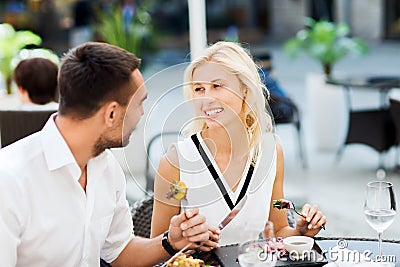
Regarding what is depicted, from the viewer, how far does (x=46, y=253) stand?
7.20ft

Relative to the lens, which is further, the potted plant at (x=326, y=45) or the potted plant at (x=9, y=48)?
the potted plant at (x=326, y=45)

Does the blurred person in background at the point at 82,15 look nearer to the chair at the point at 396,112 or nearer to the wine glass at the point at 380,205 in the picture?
the chair at the point at 396,112

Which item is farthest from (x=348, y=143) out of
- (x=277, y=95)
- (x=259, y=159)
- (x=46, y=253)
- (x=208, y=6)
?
(x=208, y=6)

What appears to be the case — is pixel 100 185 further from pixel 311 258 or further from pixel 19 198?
pixel 311 258

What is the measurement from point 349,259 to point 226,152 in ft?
1.95

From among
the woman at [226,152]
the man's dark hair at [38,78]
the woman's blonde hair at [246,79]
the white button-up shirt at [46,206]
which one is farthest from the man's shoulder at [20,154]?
the man's dark hair at [38,78]

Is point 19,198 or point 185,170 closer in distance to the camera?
point 19,198

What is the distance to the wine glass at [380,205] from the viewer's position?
2.19 meters

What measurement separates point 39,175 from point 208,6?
19.8 m

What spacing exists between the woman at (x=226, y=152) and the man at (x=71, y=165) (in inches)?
10.4

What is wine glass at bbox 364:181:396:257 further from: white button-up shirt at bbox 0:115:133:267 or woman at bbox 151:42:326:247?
white button-up shirt at bbox 0:115:133:267

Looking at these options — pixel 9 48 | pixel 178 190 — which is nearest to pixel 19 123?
pixel 9 48

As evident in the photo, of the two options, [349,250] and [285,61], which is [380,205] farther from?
[285,61]

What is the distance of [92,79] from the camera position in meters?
2.14
